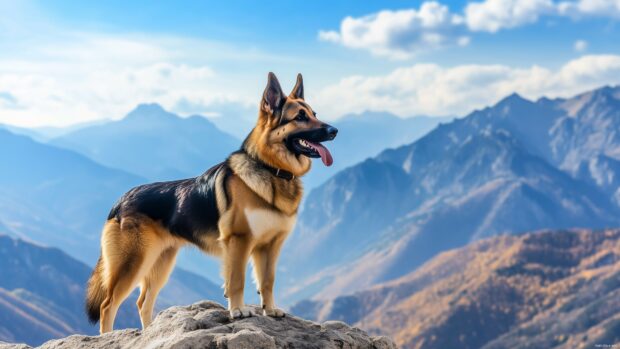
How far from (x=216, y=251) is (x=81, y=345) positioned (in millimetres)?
2477

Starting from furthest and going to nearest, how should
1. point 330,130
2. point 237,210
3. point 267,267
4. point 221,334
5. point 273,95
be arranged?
point 267,267, point 273,95, point 237,210, point 330,130, point 221,334

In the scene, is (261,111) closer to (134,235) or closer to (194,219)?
(194,219)

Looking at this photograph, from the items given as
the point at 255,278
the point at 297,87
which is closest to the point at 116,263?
the point at 255,278

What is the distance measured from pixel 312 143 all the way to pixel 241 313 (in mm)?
2697

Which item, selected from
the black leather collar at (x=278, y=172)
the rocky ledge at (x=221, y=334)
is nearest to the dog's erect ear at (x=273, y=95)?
the black leather collar at (x=278, y=172)

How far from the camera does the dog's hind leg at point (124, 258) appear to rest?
11.7 m

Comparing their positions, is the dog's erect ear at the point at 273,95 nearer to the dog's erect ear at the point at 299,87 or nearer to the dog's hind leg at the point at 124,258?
the dog's erect ear at the point at 299,87

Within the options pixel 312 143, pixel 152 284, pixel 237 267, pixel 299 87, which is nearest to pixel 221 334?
pixel 237 267

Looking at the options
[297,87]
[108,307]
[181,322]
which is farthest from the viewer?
[108,307]

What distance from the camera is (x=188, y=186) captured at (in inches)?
449

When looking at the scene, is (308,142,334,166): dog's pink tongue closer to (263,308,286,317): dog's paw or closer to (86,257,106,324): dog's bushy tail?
(263,308,286,317): dog's paw

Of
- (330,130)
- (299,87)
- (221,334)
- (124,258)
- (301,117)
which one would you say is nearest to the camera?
(221,334)

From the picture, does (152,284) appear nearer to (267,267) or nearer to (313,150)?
(267,267)

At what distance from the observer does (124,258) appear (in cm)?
1178
